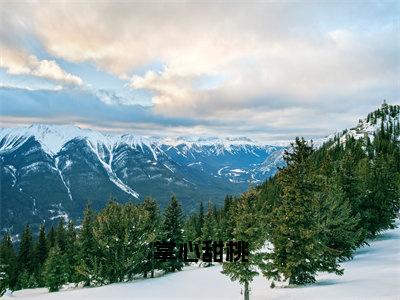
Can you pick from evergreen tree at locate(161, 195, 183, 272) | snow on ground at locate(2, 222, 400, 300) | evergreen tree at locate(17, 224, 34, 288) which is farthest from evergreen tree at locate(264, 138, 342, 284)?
evergreen tree at locate(17, 224, 34, 288)

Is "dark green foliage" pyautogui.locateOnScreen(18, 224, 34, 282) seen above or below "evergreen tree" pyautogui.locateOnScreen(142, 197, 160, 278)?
below

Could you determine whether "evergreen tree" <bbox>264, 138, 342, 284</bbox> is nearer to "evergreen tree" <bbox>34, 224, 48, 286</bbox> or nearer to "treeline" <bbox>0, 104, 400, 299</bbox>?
"treeline" <bbox>0, 104, 400, 299</bbox>

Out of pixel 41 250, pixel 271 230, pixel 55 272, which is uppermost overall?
pixel 271 230

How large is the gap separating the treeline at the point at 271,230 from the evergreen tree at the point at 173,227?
149 mm

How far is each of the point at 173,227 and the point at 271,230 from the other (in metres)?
29.9

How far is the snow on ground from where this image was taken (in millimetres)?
28562

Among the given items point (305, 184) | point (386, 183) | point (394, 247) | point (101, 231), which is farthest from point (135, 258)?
point (386, 183)

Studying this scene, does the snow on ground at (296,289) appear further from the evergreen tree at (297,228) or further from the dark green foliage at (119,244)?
the dark green foliage at (119,244)

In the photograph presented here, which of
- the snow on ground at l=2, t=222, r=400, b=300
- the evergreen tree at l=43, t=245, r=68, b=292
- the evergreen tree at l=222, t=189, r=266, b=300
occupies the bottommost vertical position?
the evergreen tree at l=43, t=245, r=68, b=292

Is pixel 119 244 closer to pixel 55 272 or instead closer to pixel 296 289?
pixel 55 272

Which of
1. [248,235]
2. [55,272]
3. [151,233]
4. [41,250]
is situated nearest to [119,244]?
[151,233]

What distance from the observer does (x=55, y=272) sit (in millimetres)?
67188

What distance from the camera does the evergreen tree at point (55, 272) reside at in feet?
214

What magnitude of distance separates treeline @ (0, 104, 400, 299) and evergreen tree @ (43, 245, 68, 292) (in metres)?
0.15
